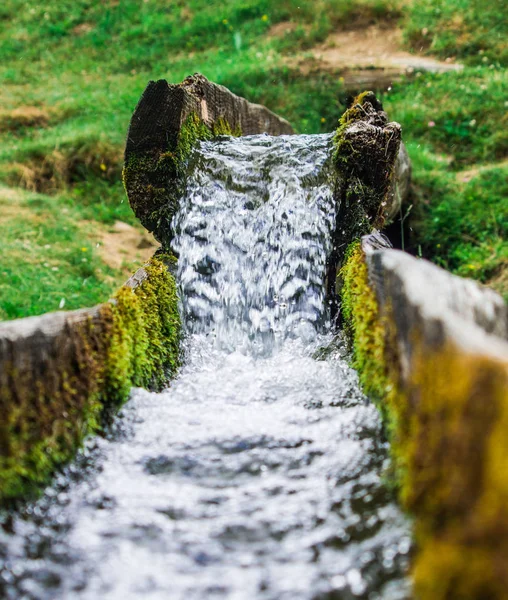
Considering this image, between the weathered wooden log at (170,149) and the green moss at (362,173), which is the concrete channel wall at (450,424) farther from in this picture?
the weathered wooden log at (170,149)

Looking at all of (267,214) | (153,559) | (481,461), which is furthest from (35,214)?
(481,461)

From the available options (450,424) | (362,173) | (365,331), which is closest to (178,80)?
(362,173)

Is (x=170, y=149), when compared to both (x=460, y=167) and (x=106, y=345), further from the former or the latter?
(x=460, y=167)

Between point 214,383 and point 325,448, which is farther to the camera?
point 214,383

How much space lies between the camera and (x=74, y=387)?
2.15m

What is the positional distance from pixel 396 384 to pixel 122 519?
95 cm

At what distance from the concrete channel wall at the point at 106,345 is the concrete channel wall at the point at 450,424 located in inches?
43.1

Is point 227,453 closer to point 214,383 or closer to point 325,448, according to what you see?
point 325,448

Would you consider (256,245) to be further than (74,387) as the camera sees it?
Yes

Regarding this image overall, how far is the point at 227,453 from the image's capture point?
2.21m

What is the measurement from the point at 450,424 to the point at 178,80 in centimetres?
Result: 1076

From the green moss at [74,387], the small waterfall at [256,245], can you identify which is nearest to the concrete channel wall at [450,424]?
the green moss at [74,387]

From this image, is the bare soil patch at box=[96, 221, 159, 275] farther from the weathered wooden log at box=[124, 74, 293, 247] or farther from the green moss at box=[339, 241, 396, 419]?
the green moss at box=[339, 241, 396, 419]

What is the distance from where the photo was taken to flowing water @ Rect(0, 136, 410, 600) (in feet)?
4.97
